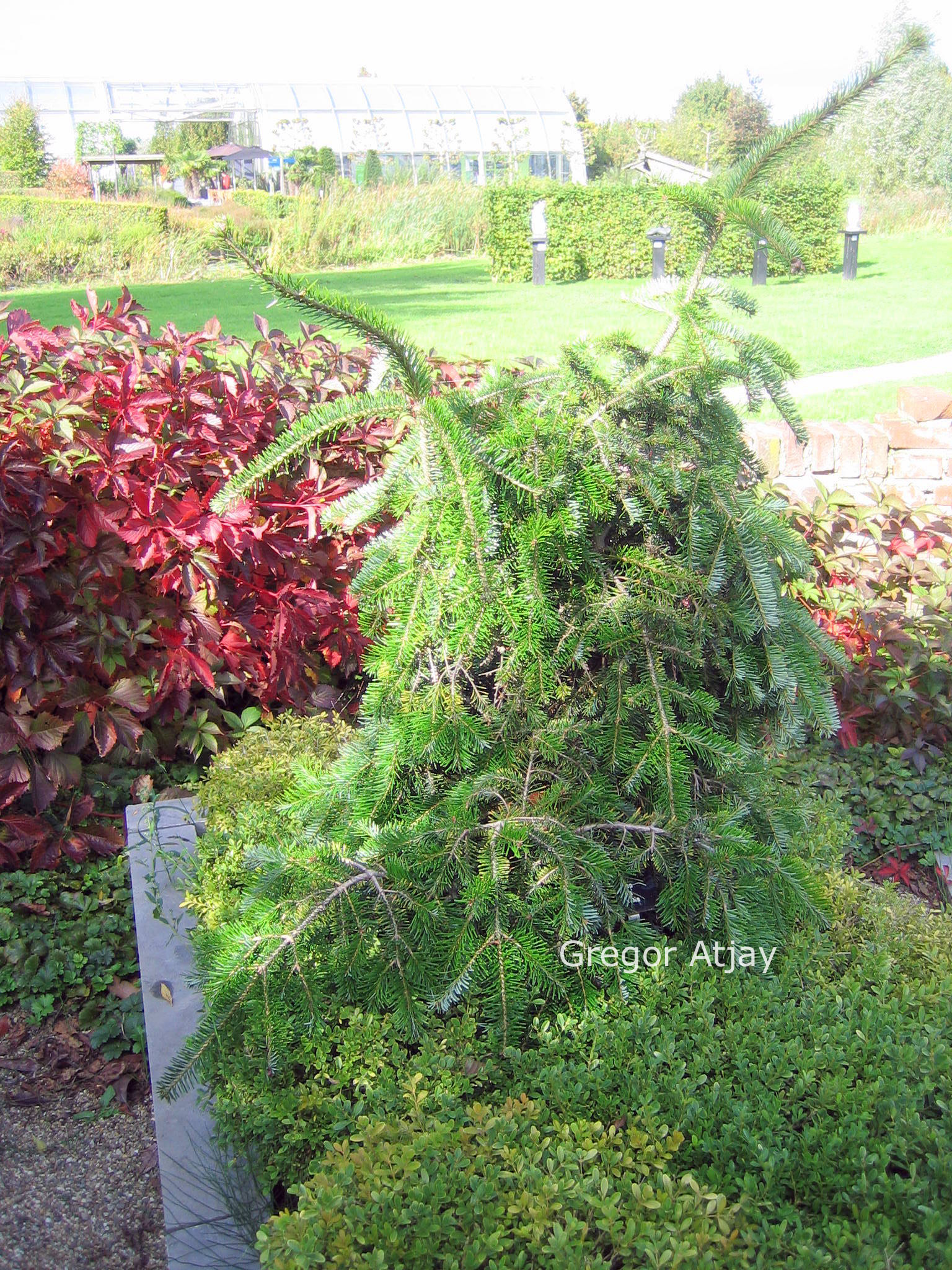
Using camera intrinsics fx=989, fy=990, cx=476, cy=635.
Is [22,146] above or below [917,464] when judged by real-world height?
above

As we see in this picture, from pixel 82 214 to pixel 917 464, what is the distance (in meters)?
17.2

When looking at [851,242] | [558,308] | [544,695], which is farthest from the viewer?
[851,242]

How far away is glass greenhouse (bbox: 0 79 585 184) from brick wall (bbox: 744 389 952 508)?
24.9 metres

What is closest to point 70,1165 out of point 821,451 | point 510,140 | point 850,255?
point 821,451

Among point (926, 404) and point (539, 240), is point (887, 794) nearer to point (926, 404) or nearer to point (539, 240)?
point (926, 404)

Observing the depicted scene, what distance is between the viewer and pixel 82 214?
704 inches

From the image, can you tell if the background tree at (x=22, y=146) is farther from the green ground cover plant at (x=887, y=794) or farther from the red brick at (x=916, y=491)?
the green ground cover plant at (x=887, y=794)

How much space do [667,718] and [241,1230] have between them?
1.17 m

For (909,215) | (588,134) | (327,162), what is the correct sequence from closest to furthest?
(909,215) → (327,162) → (588,134)

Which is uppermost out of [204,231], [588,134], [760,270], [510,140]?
[588,134]

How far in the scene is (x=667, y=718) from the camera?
1.88 metres

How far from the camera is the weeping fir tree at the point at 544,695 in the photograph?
1.77 m

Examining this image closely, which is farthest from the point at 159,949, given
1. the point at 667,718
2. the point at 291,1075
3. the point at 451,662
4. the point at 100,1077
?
the point at 667,718

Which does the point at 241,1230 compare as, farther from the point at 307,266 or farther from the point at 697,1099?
the point at 307,266
